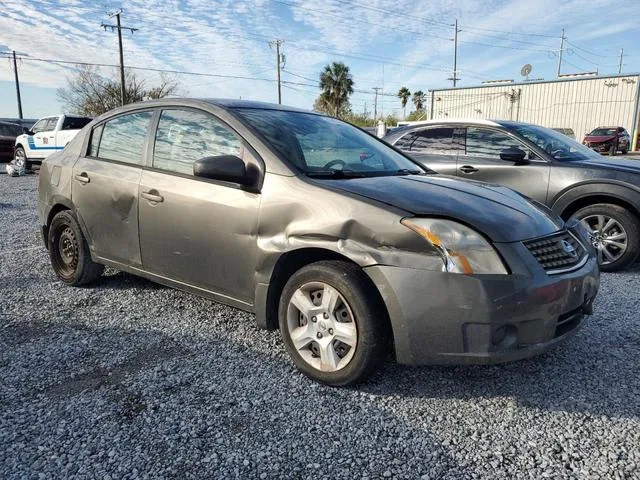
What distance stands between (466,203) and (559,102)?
35.6 metres

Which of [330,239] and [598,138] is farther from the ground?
[598,138]

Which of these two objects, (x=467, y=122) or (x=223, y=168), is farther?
(x=467, y=122)

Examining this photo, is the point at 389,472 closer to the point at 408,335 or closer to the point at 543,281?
the point at 408,335

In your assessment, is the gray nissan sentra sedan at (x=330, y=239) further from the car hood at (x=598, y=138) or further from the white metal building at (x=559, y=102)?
the white metal building at (x=559, y=102)

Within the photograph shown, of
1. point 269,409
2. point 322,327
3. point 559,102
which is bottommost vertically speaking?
point 269,409

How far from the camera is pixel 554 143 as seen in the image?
18.6 feet

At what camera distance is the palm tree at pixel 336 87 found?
2069 inches

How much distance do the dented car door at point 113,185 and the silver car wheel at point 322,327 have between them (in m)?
1.48

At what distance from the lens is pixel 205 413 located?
8.00 ft

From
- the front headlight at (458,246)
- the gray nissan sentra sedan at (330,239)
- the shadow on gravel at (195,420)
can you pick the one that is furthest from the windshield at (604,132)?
the shadow on gravel at (195,420)

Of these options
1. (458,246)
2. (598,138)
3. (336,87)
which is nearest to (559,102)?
(598,138)

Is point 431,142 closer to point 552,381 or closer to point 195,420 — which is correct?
point 552,381

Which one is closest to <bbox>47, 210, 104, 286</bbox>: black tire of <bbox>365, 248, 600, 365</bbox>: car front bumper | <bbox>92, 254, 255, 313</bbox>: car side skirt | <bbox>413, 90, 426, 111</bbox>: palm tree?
<bbox>92, 254, 255, 313</bbox>: car side skirt

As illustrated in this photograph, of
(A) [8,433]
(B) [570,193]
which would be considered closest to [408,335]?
(A) [8,433]
